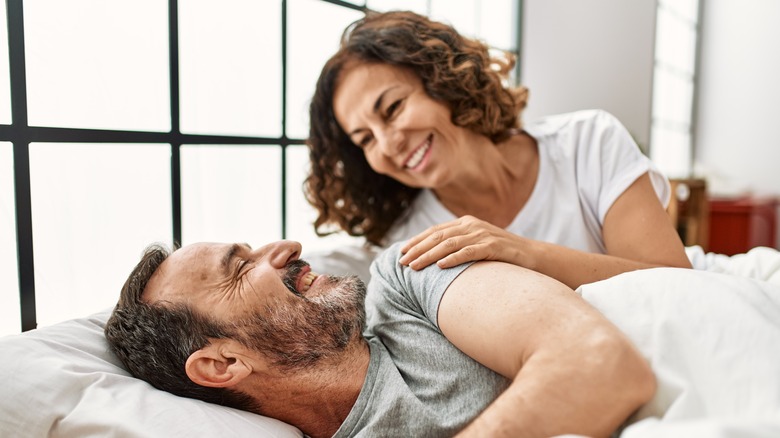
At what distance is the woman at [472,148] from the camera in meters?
1.75

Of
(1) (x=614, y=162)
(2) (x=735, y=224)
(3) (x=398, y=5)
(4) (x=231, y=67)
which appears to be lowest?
(2) (x=735, y=224)

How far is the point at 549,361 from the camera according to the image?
94cm

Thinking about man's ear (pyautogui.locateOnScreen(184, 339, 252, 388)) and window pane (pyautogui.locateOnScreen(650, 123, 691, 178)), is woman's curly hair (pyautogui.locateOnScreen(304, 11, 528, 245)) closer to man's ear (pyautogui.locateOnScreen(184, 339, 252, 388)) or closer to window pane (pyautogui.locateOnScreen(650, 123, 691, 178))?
man's ear (pyautogui.locateOnScreen(184, 339, 252, 388))

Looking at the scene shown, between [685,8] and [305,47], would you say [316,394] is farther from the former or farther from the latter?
[685,8]

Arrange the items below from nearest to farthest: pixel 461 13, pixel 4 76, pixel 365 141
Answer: pixel 4 76, pixel 365 141, pixel 461 13

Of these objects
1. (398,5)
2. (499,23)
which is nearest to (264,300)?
(398,5)

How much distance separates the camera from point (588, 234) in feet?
6.05

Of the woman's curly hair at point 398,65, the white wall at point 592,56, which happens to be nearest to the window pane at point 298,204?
the woman's curly hair at point 398,65

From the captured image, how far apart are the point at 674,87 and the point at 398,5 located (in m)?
3.26

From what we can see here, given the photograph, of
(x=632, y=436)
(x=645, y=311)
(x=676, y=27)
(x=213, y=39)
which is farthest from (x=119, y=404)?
(x=676, y=27)

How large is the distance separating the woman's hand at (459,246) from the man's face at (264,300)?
0.14m

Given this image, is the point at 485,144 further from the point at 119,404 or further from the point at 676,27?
the point at 676,27

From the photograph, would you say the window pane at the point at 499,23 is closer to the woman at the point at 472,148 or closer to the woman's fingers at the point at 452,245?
the woman at the point at 472,148

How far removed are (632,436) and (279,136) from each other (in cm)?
166
